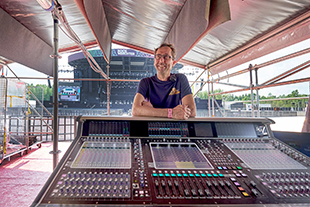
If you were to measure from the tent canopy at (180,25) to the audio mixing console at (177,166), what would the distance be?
2.59ft

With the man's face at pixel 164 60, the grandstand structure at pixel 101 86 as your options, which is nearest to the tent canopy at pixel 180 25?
the man's face at pixel 164 60

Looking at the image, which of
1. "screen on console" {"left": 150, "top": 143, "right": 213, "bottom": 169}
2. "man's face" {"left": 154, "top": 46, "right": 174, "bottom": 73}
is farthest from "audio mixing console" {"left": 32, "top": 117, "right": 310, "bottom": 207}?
"man's face" {"left": 154, "top": 46, "right": 174, "bottom": 73}

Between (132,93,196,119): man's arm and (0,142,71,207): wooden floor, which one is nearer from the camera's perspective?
(132,93,196,119): man's arm

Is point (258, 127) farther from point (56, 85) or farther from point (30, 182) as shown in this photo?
point (30, 182)

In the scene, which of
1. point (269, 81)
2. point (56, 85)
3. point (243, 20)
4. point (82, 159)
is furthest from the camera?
point (269, 81)

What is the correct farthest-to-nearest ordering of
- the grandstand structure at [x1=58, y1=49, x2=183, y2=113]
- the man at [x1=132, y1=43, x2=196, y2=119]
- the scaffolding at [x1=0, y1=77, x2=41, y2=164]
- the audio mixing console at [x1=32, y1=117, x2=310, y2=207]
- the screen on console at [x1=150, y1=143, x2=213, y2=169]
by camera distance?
the grandstand structure at [x1=58, y1=49, x2=183, y2=113], the scaffolding at [x1=0, y1=77, x2=41, y2=164], the man at [x1=132, y1=43, x2=196, y2=119], the screen on console at [x1=150, y1=143, x2=213, y2=169], the audio mixing console at [x1=32, y1=117, x2=310, y2=207]

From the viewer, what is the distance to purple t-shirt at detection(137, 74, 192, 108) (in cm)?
152

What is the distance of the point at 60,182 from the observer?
1.97ft

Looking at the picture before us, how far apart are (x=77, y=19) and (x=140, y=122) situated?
2.95 metres

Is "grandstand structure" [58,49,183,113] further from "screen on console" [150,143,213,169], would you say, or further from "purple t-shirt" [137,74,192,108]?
"screen on console" [150,143,213,169]

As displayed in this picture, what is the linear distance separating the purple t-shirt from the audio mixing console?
0.55 meters

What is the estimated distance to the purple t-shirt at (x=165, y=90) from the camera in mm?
1519

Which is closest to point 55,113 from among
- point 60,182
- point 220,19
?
point 60,182

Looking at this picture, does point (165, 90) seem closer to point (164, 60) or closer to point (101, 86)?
point (164, 60)
